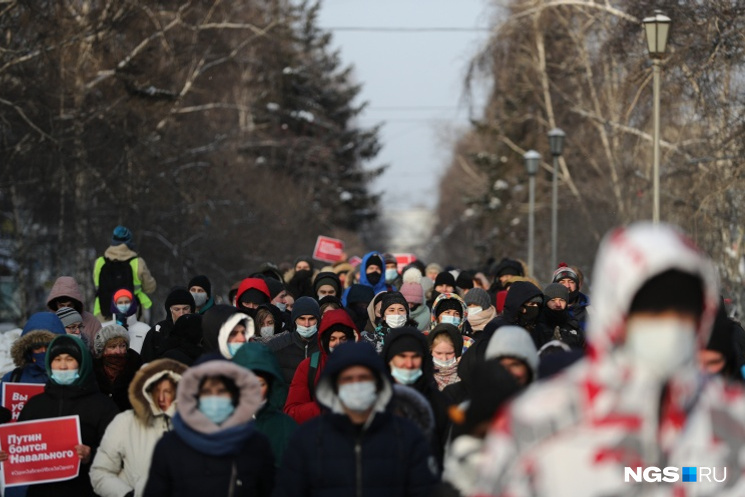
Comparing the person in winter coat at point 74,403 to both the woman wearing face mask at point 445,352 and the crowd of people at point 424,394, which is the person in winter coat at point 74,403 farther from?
the woman wearing face mask at point 445,352

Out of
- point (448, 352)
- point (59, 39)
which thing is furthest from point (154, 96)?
point (448, 352)

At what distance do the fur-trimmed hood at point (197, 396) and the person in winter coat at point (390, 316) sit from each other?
14.9 feet

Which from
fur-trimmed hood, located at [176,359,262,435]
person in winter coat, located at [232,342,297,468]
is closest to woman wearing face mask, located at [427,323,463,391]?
person in winter coat, located at [232,342,297,468]

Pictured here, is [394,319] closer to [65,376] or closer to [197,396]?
[65,376]

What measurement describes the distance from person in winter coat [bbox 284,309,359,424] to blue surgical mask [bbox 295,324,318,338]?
109cm

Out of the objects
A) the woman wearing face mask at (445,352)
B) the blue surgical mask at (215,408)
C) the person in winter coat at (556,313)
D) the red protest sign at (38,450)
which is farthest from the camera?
the person in winter coat at (556,313)

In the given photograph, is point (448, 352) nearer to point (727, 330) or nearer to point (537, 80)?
point (727, 330)

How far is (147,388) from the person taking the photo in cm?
744

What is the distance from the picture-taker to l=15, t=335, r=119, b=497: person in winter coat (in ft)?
25.6

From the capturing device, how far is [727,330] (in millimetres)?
5906

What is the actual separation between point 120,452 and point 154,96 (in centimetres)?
2455

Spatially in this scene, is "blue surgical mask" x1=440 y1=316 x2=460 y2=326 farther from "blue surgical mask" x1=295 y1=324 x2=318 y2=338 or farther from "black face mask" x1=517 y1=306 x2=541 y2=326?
"blue surgical mask" x1=295 y1=324 x2=318 y2=338

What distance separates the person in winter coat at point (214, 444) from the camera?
19.1 feet

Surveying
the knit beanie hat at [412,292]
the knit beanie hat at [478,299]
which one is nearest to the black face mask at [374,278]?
the knit beanie hat at [412,292]
